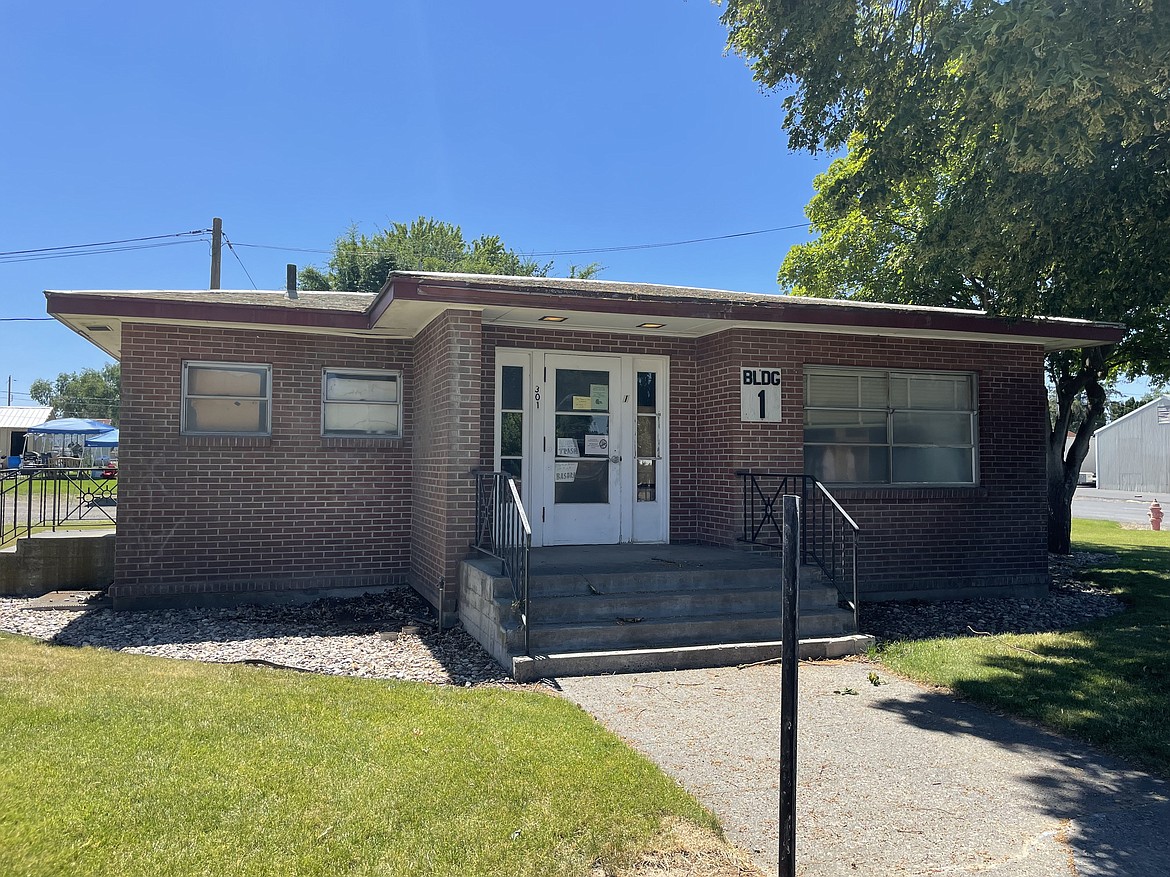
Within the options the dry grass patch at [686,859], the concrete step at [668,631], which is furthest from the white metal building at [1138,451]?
the dry grass patch at [686,859]

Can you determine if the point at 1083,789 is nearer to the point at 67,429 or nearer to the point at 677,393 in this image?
the point at 677,393

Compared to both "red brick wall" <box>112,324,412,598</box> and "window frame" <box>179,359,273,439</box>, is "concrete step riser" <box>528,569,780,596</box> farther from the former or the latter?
"window frame" <box>179,359,273,439</box>

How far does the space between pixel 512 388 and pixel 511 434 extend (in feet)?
1.62

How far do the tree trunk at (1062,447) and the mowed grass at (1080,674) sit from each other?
519 centimetres

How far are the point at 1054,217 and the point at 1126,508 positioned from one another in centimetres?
3149

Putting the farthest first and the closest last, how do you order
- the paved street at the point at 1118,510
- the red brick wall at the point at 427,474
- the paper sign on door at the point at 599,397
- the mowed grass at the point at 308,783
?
the paved street at the point at 1118,510, the paper sign on door at the point at 599,397, the red brick wall at the point at 427,474, the mowed grass at the point at 308,783

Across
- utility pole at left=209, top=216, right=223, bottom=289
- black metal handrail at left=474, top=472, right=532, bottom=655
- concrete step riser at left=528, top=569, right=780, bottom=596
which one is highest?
utility pole at left=209, top=216, right=223, bottom=289

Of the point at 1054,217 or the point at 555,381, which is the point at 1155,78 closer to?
the point at 1054,217

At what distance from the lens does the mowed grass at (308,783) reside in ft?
10.6

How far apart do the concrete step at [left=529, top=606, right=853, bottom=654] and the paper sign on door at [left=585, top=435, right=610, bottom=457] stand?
2675 mm

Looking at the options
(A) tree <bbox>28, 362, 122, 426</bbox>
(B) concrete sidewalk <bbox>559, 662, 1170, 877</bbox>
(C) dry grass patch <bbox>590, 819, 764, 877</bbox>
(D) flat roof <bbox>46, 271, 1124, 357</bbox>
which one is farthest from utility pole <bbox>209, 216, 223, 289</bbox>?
(A) tree <bbox>28, 362, 122, 426</bbox>

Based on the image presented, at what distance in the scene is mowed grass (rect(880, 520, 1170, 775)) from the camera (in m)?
5.09

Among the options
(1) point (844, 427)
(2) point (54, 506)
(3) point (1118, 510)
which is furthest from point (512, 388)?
(3) point (1118, 510)

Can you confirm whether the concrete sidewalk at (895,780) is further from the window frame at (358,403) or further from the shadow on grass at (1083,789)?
the window frame at (358,403)
